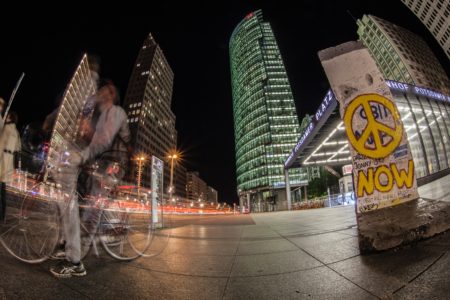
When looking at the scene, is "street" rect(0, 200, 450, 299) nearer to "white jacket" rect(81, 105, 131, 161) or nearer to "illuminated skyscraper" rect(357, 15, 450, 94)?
"white jacket" rect(81, 105, 131, 161)

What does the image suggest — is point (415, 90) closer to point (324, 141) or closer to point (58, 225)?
point (324, 141)

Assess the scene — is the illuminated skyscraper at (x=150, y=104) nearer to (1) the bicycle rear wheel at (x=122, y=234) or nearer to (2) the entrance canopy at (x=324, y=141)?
(2) the entrance canopy at (x=324, y=141)

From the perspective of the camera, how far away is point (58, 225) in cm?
281

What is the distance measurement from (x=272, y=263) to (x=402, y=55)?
102434 millimetres

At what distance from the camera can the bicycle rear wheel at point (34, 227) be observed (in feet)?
9.57

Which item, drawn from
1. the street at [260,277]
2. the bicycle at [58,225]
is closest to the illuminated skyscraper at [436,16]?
the street at [260,277]

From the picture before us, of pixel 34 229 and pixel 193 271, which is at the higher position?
pixel 34 229

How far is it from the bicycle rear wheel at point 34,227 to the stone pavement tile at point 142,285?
1.05 m

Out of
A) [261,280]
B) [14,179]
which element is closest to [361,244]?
[261,280]

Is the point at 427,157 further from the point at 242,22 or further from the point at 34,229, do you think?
the point at 242,22

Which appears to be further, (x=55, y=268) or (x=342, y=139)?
(x=342, y=139)

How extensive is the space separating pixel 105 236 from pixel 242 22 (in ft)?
481

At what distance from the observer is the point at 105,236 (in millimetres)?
3314

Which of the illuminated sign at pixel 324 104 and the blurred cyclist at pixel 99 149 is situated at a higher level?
the illuminated sign at pixel 324 104
